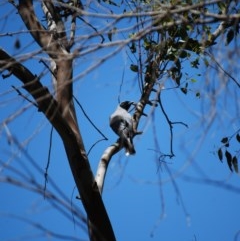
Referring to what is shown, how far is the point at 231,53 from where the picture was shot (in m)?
1.32

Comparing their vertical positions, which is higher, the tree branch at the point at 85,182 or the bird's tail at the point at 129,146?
the bird's tail at the point at 129,146

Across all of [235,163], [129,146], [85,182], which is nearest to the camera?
[85,182]

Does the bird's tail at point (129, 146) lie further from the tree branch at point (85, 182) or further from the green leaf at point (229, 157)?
the tree branch at point (85, 182)

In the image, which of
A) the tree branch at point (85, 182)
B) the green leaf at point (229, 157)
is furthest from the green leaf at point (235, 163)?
the tree branch at point (85, 182)

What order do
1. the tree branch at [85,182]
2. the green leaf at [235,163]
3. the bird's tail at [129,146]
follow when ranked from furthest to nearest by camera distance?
1. the bird's tail at [129,146]
2. the green leaf at [235,163]
3. the tree branch at [85,182]

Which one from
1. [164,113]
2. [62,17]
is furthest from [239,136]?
[62,17]

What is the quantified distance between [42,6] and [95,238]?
2.29m

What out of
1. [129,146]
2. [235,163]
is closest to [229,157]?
[235,163]

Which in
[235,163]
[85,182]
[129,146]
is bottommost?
[85,182]

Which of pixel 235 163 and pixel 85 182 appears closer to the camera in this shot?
pixel 85 182

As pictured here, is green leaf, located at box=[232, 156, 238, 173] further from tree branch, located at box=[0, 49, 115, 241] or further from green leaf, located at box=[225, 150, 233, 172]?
tree branch, located at box=[0, 49, 115, 241]

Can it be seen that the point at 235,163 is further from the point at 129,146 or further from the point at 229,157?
the point at 129,146

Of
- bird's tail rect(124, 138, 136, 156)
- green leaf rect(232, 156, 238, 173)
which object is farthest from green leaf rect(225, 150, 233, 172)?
bird's tail rect(124, 138, 136, 156)

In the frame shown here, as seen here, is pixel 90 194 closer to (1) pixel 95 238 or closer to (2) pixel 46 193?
(1) pixel 95 238
